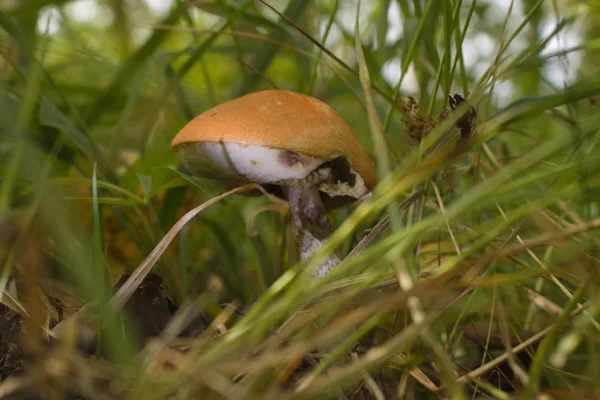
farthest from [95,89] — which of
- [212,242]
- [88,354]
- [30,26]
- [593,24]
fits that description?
[593,24]

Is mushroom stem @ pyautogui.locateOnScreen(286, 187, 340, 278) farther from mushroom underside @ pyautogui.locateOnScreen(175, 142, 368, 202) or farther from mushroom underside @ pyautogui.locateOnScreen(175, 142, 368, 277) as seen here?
mushroom underside @ pyautogui.locateOnScreen(175, 142, 368, 202)

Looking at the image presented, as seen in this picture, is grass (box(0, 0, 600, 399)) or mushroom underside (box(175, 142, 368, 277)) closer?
grass (box(0, 0, 600, 399))

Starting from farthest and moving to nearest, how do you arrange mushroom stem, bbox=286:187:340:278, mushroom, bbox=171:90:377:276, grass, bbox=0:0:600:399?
mushroom stem, bbox=286:187:340:278
mushroom, bbox=171:90:377:276
grass, bbox=0:0:600:399

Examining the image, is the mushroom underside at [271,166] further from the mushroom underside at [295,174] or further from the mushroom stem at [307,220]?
the mushroom stem at [307,220]

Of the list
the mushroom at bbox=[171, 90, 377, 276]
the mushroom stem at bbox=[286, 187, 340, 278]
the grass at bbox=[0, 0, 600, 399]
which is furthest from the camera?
the mushroom stem at bbox=[286, 187, 340, 278]

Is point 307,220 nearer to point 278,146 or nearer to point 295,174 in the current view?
point 295,174

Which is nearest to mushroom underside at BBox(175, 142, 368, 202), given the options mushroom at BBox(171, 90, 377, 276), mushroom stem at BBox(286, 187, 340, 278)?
mushroom at BBox(171, 90, 377, 276)

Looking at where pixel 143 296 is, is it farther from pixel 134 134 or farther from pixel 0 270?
pixel 134 134
